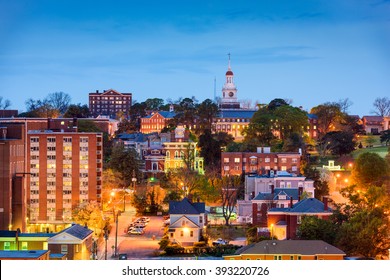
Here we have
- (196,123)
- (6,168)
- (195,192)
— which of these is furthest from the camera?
(196,123)

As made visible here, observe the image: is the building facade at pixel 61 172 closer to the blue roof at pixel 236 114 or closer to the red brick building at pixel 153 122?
the red brick building at pixel 153 122

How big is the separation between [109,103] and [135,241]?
22.3m

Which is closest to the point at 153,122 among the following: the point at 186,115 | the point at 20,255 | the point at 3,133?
the point at 186,115

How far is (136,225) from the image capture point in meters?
13.4

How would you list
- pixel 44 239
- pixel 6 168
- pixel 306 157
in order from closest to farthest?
pixel 44 239
pixel 6 168
pixel 306 157

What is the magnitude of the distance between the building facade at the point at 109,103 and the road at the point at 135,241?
18949 millimetres

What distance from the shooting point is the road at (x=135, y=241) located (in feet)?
35.8

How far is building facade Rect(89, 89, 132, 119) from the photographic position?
109ft

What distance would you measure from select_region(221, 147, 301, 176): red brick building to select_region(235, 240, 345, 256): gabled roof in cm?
1069

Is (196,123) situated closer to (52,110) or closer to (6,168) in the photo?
(52,110)

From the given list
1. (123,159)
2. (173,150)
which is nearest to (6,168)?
(123,159)

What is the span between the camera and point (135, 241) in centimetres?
1202
